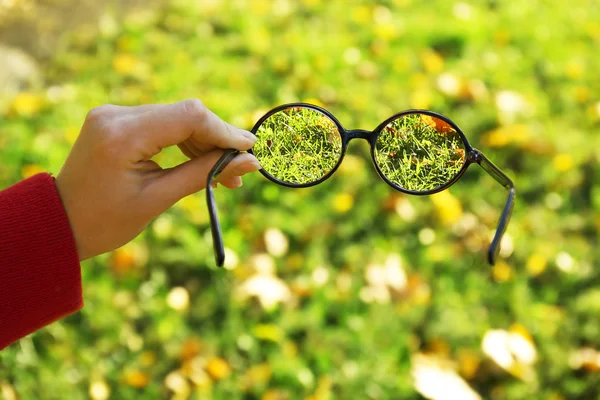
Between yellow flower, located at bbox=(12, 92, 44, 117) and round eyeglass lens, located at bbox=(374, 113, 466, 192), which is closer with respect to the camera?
round eyeglass lens, located at bbox=(374, 113, 466, 192)

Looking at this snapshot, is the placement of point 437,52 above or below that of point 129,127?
below

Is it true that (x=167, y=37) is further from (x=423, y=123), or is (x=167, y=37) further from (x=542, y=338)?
(x=542, y=338)

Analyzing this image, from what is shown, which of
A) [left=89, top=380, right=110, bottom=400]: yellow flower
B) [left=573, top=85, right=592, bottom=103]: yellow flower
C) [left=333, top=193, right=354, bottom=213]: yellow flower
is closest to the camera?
[left=89, top=380, right=110, bottom=400]: yellow flower

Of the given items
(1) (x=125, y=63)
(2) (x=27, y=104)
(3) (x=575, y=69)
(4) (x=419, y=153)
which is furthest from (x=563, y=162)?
(2) (x=27, y=104)

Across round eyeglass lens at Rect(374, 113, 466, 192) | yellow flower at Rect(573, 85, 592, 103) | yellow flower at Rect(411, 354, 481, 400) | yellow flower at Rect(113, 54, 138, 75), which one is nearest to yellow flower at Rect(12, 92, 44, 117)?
yellow flower at Rect(113, 54, 138, 75)

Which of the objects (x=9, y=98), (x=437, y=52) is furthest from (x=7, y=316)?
(x=437, y=52)

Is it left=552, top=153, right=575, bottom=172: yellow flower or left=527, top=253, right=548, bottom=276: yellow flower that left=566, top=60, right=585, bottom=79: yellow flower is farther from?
left=527, top=253, right=548, bottom=276: yellow flower
